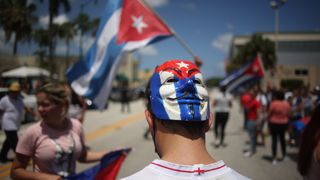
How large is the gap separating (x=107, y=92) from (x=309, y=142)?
10.6 ft

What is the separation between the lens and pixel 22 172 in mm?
2615

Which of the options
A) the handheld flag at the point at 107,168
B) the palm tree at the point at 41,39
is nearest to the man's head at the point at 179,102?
the handheld flag at the point at 107,168

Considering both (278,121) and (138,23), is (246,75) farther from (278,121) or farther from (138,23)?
(138,23)

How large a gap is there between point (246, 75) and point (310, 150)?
35.2 ft

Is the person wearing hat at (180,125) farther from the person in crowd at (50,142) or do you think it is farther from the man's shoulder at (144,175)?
the person in crowd at (50,142)

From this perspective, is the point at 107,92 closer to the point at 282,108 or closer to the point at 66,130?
the point at 66,130

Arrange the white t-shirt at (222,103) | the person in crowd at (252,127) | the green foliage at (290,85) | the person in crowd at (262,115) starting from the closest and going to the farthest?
1. the person in crowd at (252,127)
2. the white t-shirt at (222,103)
3. the person in crowd at (262,115)
4. the green foliage at (290,85)

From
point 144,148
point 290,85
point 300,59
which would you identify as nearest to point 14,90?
point 144,148

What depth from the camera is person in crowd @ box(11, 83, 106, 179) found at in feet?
8.81

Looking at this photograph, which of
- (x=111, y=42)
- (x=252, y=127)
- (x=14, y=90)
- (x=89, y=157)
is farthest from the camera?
(x=252, y=127)

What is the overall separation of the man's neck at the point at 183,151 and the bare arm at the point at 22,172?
4.52 ft

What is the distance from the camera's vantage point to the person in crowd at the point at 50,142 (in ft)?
8.81

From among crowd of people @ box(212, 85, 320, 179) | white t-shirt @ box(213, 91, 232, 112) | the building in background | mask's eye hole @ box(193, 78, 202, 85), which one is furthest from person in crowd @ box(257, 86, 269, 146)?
mask's eye hole @ box(193, 78, 202, 85)

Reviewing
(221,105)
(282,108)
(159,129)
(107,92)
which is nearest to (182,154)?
(159,129)
